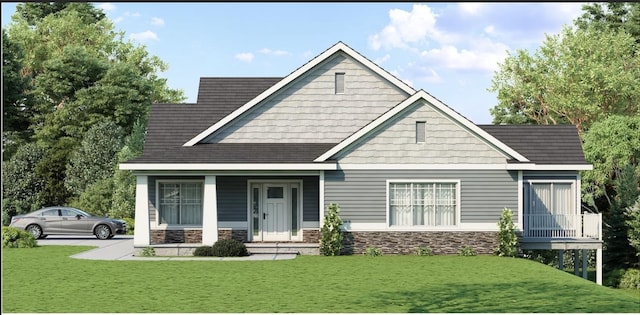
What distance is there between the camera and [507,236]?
1037 inches

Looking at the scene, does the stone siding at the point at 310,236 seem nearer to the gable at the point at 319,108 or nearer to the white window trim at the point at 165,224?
the gable at the point at 319,108

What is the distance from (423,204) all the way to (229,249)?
20.8ft

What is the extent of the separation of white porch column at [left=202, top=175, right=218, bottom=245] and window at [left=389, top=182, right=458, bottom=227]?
558cm

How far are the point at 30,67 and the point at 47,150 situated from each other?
1185 cm

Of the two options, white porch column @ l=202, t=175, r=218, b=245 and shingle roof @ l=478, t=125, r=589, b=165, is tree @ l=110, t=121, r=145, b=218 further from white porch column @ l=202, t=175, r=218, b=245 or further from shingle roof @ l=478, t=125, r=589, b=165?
shingle roof @ l=478, t=125, r=589, b=165

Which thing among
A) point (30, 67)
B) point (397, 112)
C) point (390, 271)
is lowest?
point (390, 271)

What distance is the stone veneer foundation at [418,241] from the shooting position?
26734 millimetres

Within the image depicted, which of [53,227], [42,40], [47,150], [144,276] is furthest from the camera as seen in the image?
[42,40]

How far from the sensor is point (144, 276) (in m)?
20.5

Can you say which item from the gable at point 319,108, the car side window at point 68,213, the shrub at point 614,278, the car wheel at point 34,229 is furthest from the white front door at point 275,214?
the shrub at point 614,278

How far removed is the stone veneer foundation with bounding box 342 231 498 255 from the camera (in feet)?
87.7

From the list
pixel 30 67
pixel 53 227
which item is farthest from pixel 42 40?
pixel 53 227

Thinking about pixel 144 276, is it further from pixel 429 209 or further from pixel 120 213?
pixel 120 213

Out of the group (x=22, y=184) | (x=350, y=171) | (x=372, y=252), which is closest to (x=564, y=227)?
(x=372, y=252)
